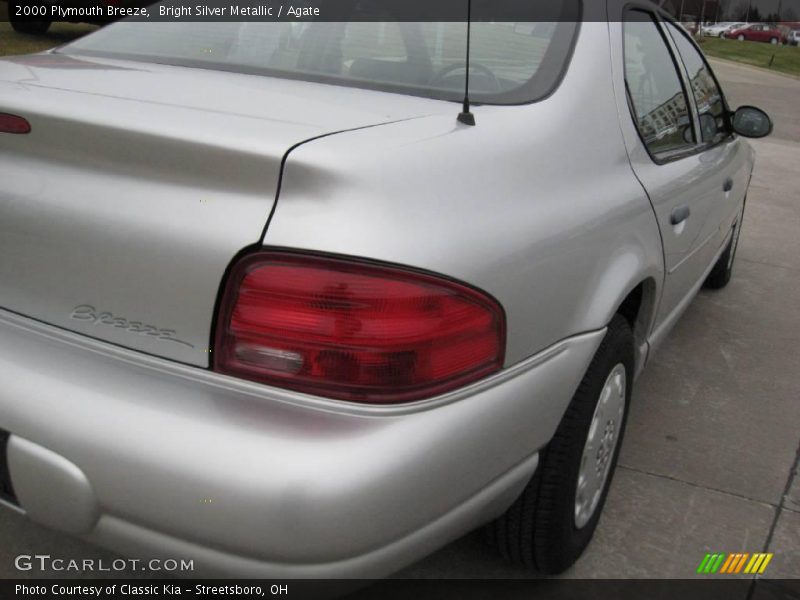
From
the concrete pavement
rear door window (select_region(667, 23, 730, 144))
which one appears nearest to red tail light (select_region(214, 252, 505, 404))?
the concrete pavement

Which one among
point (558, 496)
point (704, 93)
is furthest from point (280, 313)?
point (704, 93)

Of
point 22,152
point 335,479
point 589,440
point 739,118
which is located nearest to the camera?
point 335,479

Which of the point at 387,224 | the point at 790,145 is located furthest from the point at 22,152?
the point at 790,145

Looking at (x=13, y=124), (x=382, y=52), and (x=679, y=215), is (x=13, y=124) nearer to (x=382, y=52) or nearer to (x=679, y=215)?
(x=382, y=52)

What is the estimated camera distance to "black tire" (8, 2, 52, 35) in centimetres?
1456

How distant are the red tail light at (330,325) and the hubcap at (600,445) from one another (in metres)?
0.79

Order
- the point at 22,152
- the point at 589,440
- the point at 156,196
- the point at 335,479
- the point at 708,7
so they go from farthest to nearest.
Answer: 1. the point at 708,7
2. the point at 589,440
3. the point at 22,152
4. the point at 156,196
5. the point at 335,479

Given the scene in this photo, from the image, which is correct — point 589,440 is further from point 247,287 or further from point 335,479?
point 247,287

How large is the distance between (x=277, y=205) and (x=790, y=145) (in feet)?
39.4

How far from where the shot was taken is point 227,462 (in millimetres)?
1428

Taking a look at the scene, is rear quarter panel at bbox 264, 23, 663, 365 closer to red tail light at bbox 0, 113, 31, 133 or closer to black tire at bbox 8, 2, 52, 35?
red tail light at bbox 0, 113, 31, 133

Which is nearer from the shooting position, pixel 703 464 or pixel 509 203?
pixel 509 203

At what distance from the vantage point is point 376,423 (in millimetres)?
1478

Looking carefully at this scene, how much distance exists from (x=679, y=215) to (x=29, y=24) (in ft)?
49.6
